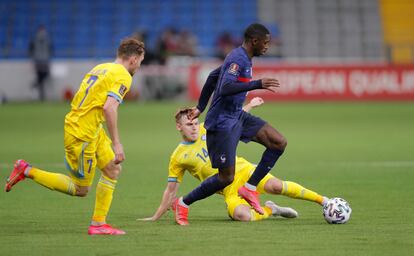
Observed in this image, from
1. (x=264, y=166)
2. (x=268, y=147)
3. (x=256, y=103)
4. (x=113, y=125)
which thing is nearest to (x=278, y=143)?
(x=268, y=147)

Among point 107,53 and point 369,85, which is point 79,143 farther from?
point 107,53

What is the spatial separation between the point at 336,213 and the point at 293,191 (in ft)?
2.21

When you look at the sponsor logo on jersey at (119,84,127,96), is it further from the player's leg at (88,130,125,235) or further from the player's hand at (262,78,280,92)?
the player's hand at (262,78,280,92)

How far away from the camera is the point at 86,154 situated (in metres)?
8.12

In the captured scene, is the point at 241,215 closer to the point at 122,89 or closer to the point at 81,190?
the point at 81,190

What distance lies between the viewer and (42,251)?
7.21 meters

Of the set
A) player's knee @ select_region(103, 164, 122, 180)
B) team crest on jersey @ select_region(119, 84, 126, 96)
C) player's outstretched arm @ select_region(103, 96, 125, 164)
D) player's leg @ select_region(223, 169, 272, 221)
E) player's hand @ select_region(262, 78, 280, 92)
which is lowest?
player's leg @ select_region(223, 169, 272, 221)

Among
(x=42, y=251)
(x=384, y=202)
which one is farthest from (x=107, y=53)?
(x=42, y=251)

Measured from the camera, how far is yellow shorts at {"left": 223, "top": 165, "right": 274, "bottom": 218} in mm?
8984

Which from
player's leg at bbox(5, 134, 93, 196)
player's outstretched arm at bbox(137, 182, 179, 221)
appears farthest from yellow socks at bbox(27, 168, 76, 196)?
player's outstretched arm at bbox(137, 182, 179, 221)

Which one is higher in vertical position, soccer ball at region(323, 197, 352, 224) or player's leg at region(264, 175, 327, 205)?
player's leg at region(264, 175, 327, 205)

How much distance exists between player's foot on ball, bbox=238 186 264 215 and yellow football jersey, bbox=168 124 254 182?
39cm

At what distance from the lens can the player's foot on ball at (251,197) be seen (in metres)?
9.00

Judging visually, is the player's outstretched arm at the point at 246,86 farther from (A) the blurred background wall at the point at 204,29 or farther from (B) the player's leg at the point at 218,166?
(A) the blurred background wall at the point at 204,29
